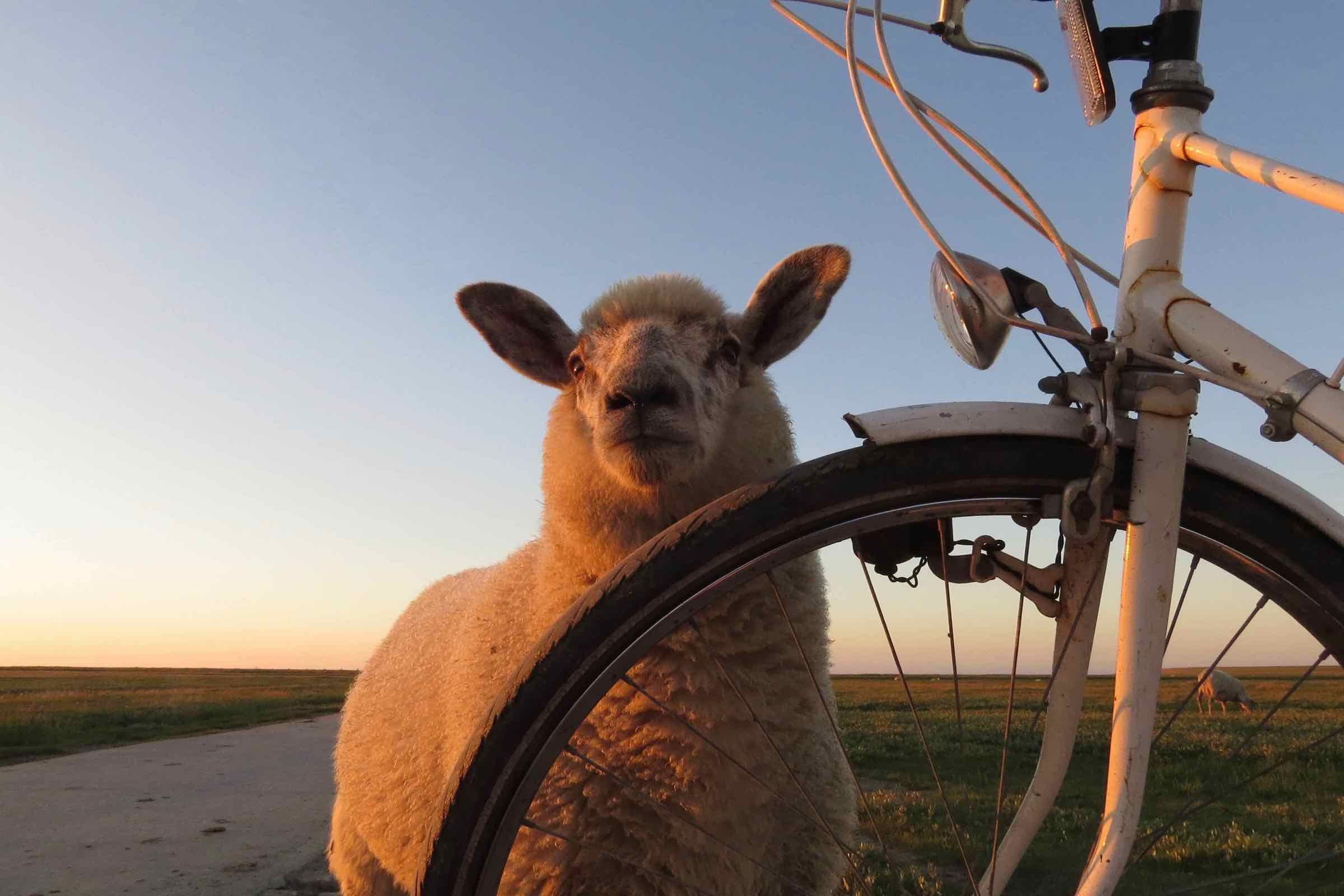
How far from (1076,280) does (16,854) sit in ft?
21.7

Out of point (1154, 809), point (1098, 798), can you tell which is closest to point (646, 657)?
point (1098, 798)

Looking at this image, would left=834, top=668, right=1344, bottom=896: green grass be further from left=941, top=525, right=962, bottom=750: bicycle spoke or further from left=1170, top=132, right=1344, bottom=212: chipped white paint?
left=1170, top=132, right=1344, bottom=212: chipped white paint

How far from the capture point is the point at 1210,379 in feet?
5.08

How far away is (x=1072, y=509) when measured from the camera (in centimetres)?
159

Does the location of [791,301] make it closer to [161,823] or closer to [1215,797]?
[1215,797]

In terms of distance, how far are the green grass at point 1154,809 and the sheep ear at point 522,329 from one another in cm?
192

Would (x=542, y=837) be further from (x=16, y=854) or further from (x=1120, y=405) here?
(x=16, y=854)

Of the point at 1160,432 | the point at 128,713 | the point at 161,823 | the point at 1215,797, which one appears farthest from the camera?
the point at 128,713

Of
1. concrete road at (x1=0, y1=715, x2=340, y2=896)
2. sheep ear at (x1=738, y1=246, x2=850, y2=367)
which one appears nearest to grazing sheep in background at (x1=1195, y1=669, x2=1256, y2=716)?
concrete road at (x1=0, y1=715, x2=340, y2=896)

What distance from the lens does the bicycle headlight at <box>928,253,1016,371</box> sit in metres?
1.66

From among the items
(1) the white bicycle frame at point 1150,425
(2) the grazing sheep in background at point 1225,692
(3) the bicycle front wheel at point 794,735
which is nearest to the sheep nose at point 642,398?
(3) the bicycle front wheel at point 794,735

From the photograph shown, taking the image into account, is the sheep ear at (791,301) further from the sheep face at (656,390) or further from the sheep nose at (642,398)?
the sheep nose at (642,398)

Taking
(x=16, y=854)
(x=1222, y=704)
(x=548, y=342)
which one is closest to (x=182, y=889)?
(x=16, y=854)

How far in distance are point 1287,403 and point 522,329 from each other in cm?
272
